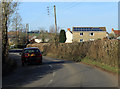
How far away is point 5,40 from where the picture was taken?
56.5 feet

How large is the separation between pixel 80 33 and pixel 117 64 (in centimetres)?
5939

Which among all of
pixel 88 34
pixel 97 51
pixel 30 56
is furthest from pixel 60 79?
pixel 88 34

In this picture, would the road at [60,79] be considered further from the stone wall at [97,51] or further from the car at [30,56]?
the car at [30,56]

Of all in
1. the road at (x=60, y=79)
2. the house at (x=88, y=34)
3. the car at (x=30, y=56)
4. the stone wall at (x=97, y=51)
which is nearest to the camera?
the road at (x=60, y=79)

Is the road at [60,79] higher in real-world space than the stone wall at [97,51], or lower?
lower

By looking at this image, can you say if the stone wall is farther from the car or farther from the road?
the car

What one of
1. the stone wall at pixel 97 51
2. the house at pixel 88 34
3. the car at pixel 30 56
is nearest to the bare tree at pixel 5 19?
the car at pixel 30 56

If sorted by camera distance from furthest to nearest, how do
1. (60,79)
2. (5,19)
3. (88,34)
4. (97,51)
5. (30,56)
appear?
(88,34) → (97,51) → (30,56) → (5,19) → (60,79)

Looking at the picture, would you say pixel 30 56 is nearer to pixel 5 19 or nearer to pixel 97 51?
pixel 5 19

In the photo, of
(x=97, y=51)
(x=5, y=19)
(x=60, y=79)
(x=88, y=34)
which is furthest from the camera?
(x=88, y=34)

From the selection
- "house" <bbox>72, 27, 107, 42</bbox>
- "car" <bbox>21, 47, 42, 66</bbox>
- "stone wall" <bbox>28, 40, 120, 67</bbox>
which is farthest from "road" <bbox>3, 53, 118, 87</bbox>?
"house" <bbox>72, 27, 107, 42</bbox>

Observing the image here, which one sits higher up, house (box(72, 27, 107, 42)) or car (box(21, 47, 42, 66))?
house (box(72, 27, 107, 42))

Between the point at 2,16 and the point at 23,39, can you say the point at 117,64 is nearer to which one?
the point at 2,16

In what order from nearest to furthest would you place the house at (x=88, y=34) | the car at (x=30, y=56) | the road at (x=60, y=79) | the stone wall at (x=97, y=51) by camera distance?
the road at (x=60, y=79)
the stone wall at (x=97, y=51)
the car at (x=30, y=56)
the house at (x=88, y=34)
